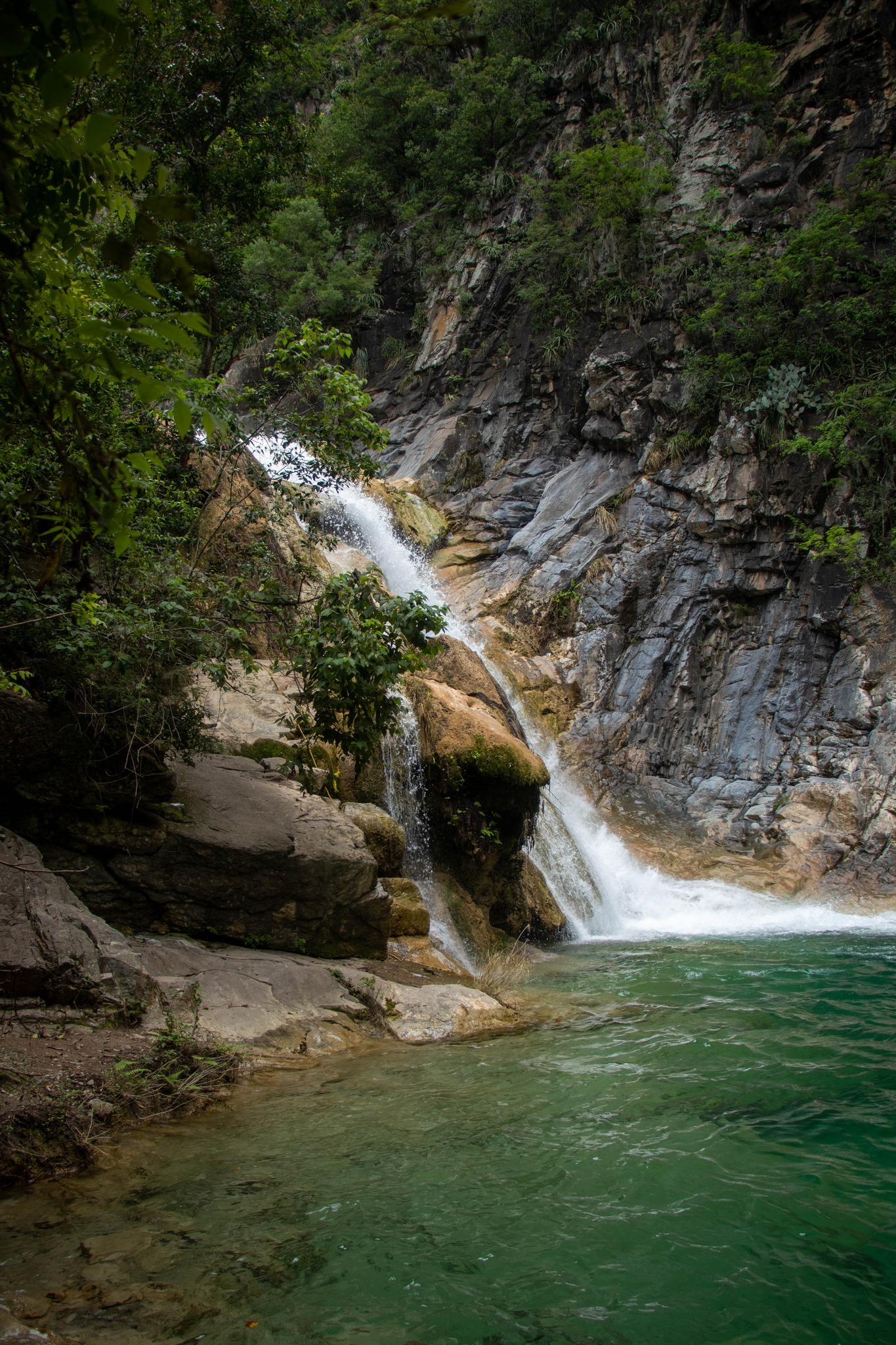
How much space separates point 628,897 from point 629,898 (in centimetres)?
4

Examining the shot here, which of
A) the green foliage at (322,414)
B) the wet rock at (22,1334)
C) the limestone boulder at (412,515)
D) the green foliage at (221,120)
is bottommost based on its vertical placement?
the wet rock at (22,1334)

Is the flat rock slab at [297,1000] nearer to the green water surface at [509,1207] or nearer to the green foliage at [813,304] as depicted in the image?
the green water surface at [509,1207]

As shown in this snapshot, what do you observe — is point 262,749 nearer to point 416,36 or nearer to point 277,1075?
point 277,1075

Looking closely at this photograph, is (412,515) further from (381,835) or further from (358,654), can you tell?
(358,654)

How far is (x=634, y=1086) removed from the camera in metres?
5.07

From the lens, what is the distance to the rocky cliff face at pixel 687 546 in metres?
16.1

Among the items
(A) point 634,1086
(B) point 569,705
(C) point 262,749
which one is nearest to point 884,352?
(B) point 569,705

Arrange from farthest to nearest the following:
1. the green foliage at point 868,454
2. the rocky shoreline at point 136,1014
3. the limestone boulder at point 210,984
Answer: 1. the green foliage at point 868,454
2. the limestone boulder at point 210,984
3. the rocky shoreline at point 136,1014

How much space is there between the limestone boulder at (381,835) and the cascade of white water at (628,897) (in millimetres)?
4478

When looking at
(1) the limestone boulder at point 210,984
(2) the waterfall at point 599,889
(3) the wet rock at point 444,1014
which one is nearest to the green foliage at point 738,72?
(2) the waterfall at point 599,889

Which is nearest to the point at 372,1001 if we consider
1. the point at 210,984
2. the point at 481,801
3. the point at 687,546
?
the point at 210,984

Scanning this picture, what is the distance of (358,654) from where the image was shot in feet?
20.5

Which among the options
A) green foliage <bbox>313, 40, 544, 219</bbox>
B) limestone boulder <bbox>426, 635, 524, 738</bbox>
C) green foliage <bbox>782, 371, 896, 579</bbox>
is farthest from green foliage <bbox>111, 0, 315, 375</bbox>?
green foliage <bbox>313, 40, 544, 219</bbox>

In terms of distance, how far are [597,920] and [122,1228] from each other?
10.8 metres
